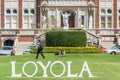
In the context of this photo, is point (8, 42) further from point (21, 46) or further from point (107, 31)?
point (107, 31)

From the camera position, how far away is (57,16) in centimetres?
6481

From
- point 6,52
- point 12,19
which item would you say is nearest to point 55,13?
point 12,19

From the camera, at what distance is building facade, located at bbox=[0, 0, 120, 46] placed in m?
62.1

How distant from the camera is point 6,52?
163 feet

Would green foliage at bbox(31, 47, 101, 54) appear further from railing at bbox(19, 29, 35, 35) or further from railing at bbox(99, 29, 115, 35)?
railing at bbox(99, 29, 115, 35)

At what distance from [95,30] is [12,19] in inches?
518

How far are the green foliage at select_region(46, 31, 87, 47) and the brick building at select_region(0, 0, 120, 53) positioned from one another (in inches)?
598

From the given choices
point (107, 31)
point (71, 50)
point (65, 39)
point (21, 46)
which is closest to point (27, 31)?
point (21, 46)

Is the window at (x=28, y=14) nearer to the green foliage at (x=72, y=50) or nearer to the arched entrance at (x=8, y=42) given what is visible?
the arched entrance at (x=8, y=42)

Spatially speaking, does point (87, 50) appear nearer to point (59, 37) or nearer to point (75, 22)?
point (59, 37)

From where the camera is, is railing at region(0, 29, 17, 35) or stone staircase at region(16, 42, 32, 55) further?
railing at region(0, 29, 17, 35)

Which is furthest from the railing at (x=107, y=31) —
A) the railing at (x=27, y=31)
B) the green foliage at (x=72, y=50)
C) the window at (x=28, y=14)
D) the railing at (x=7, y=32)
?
the green foliage at (x=72, y=50)

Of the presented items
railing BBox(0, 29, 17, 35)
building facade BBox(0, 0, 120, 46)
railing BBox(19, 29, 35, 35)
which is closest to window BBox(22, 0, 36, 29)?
building facade BBox(0, 0, 120, 46)

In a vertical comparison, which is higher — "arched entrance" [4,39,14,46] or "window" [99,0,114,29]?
"window" [99,0,114,29]
